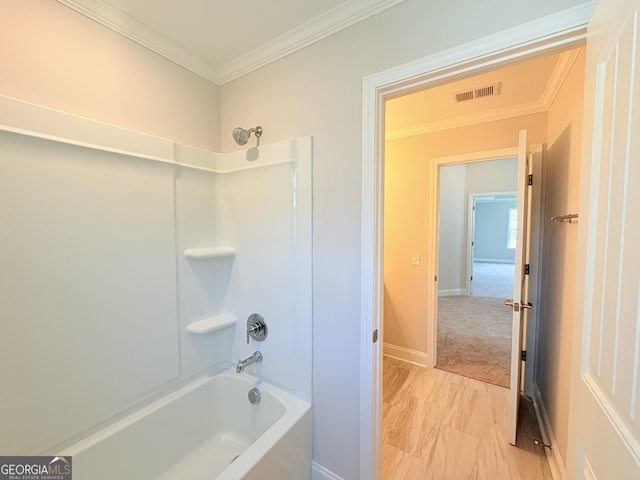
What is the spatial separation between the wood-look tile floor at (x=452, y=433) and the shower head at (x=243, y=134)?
224 cm

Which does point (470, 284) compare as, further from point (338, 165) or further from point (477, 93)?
point (338, 165)

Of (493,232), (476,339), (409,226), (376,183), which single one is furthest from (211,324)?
(493,232)

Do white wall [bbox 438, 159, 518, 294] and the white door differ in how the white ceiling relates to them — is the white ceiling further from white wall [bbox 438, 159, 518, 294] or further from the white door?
white wall [bbox 438, 159, 518, 294]

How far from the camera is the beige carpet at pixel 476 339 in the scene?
2759mm

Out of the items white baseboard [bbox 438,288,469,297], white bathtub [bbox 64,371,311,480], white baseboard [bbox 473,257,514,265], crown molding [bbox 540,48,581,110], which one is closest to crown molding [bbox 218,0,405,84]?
crown molding [bbox 540,48,581,110]

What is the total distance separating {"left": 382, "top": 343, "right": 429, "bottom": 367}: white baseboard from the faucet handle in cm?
170

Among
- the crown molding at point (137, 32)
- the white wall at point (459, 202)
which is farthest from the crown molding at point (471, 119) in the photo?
the white wall at point (459, 202)

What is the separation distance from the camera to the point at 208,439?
67.0 inches

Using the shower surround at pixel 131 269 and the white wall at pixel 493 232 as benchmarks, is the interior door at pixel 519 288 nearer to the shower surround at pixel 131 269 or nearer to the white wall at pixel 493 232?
the shower surround at pixel 131 269

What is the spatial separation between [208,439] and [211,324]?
2.43ft

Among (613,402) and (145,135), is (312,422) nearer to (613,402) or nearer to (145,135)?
(613,402)

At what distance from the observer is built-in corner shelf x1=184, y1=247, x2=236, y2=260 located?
1.67m

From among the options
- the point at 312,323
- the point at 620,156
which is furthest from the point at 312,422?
the point at 620,156

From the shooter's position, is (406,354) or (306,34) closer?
(306,34)
